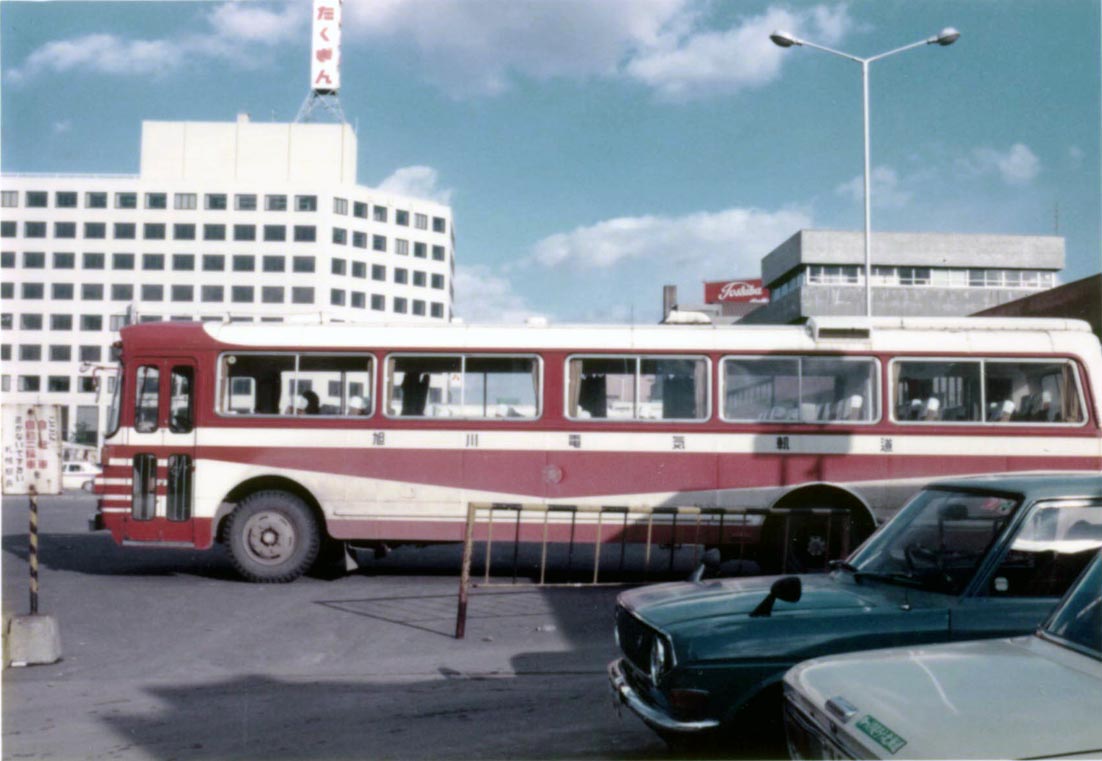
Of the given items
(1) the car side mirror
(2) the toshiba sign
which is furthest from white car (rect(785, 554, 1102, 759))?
(2) the toshiba sign

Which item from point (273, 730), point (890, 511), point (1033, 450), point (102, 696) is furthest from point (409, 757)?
point (1033, 450)

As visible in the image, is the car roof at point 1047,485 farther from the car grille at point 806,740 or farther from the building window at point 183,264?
the building window at point 183,264

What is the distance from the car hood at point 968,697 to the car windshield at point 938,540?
1366 mm

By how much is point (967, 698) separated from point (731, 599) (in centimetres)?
214

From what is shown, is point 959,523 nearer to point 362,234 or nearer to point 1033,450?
point 1033,450

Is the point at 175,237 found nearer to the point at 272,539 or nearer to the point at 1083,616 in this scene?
the point at 272,539

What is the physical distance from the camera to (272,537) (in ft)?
41.0

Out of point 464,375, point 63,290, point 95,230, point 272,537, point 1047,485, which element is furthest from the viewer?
point 63,290

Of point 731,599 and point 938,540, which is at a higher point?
point 938,540

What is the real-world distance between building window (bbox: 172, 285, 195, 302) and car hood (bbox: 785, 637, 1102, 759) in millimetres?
84337

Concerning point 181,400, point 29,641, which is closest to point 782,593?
point 29,641

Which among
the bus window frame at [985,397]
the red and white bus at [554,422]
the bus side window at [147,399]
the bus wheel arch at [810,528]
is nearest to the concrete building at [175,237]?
the bus side window at [147,399]

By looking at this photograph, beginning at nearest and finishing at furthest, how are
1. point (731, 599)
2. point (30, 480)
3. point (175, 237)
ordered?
point (731, 599), point (30, 480), point (175, 237)

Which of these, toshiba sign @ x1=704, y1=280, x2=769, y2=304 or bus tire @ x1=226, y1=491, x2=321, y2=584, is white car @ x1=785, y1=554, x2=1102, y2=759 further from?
toshiba sign @ x1=704, y1=280, x2=769, y2=304
